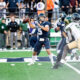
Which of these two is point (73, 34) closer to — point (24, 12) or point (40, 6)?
point (40, 6)

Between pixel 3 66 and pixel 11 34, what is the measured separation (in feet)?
26.0

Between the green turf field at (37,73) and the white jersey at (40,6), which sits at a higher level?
the white jersey at (40,6)

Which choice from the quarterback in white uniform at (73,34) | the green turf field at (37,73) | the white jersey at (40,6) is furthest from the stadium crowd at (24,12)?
the quarterback in white uniform at (73,34)

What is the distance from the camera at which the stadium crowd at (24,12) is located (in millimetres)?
19766

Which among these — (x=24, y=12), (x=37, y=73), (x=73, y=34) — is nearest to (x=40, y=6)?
(x=24, y=12)

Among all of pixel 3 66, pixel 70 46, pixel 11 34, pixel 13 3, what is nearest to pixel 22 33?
pixel 11 34

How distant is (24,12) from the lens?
21.5m

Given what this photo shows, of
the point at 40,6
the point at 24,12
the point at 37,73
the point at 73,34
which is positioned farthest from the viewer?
the point at 24,12

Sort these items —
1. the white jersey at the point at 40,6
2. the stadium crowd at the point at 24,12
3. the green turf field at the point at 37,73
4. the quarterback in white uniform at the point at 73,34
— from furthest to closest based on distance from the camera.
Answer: the white jersey at the point at 40,6
the stadium crowd at the point at 24,12
the quarterback in white uniform at the point at 73,34
the green turf field at the point at 37,73

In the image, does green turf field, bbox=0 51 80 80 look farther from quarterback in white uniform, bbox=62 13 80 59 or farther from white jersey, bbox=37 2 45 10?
white jersey, bbox=37 2 45 10

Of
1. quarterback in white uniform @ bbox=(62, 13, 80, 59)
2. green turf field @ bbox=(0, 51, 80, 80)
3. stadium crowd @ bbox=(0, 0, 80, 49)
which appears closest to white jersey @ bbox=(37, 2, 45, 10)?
stadium crowd @ bbox=(0, 0, 80, 49)

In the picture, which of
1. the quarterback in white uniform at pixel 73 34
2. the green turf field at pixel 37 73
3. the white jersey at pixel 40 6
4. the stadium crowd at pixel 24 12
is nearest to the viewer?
the green turf field at pixel 37 73

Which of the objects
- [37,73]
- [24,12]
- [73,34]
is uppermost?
[73,34]

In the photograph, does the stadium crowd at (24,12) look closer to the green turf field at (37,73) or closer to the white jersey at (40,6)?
the white jersey at (40,6)
